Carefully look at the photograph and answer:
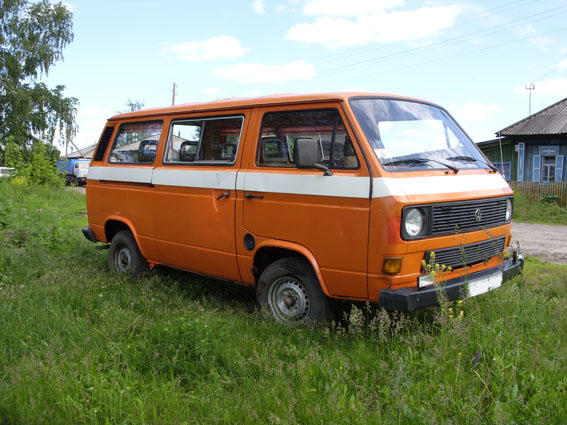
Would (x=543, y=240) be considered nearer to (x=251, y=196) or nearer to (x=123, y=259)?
(x=251, y=196)

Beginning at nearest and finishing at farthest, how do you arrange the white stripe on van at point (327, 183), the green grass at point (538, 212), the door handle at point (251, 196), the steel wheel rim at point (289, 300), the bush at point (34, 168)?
the white stripe on van at point (327, 183)
the steel wheel rim at point (289, 300)
the door handle at point (251, 196)
the green grass at point (538, 212)
the bush at point (34, 168)

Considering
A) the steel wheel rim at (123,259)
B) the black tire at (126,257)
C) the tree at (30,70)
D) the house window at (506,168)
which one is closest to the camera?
the black tire at (126,257)

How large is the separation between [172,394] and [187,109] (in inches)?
134

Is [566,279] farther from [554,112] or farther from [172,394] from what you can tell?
[554,112]

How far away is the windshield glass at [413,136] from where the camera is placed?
4320mm

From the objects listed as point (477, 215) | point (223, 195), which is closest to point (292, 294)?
point (223, 195)

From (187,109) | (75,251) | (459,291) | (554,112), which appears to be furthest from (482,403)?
(554,112)

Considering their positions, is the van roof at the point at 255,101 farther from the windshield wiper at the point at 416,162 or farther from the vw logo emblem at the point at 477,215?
the vw logo emblem at the point at 477,215

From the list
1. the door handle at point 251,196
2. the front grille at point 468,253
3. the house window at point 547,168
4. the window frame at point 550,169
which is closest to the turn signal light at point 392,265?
the front grille at point 468,253

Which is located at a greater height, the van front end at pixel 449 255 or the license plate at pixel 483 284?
the van front end at pixel 449 255

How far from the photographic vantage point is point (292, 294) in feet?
15.4

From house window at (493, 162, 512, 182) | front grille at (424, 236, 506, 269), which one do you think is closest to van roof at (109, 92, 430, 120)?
front grille at (424, 236, 506, 269)

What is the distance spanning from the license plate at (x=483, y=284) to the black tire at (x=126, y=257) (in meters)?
4.01

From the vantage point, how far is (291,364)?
12.1 feet
